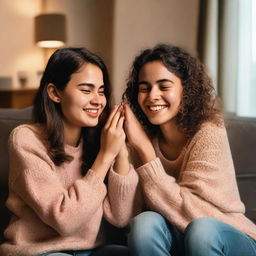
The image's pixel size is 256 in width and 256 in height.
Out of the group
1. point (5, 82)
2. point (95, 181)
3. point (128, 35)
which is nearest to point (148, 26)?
point (128, 35)

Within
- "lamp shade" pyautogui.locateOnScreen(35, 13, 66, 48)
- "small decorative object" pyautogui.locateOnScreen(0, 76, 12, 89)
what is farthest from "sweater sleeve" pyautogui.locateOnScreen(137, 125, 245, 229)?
"small decorative object" pyautogui.locateOnScreen(0, 76, 12, 89)

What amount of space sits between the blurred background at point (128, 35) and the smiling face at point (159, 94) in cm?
86

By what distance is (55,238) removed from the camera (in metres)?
1.49

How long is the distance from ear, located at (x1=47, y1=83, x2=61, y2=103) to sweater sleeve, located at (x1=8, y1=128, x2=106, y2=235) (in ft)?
0.51

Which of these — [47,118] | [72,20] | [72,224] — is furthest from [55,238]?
[72,20]

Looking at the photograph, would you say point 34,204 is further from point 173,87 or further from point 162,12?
point 162,12

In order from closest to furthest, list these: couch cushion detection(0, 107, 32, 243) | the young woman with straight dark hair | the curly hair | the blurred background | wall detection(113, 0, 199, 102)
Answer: the young woman with straight dark hair → the curly hair → couch cushion detection(0, 107, 32, 243) → the blurred background → wall detection(113, 0, 199, 102)

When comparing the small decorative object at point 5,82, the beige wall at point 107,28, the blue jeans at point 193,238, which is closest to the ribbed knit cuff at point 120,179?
the blue jeans at point 193,238

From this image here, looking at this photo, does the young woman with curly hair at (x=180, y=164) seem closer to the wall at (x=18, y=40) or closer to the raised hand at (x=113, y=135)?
the raised hand at (x=113, y=135)

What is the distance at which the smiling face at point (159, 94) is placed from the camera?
1648mm

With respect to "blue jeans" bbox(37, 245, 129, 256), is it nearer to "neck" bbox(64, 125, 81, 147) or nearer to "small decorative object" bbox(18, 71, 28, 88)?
"neck" bbox(64, 125, 81, 147)

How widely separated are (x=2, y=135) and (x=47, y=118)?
0.33 m

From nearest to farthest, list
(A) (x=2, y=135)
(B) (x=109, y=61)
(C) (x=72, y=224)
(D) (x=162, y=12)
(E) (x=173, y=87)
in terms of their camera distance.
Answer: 1. (C) (x=72, y=224)
2. (E) (x=173, y=87)
3. (A) (x=2, y=135)
4. (D) (x=162, y=12)
5. (B) (x=109, y=61)

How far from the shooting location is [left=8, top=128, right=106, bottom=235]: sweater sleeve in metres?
1.41
